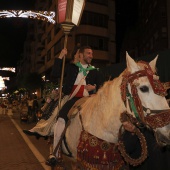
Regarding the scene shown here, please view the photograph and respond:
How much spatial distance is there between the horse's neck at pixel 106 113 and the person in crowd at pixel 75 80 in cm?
66

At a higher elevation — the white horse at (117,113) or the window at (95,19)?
the window at (95,19)

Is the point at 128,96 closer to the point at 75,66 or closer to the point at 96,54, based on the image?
the point at 75,66

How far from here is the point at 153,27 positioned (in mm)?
38719

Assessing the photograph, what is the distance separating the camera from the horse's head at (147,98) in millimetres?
2584

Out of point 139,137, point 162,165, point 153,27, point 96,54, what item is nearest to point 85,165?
point 139,137

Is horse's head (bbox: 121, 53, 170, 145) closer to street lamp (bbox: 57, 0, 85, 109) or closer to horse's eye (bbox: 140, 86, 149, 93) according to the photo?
horse's eye (bbox: 140, 86, 149, 93)

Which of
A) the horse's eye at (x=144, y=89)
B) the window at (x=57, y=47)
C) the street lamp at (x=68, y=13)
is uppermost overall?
the window at (x=57, y=47)

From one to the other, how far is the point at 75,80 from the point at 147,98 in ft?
5.93

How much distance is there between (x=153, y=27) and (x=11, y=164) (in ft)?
114

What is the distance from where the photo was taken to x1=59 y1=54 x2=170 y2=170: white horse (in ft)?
8.63

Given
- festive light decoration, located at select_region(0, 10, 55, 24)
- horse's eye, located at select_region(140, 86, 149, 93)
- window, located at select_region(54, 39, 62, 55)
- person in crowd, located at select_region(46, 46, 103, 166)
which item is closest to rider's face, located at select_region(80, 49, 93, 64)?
person in crowd, located at select_region(46, 46, 103, 166)

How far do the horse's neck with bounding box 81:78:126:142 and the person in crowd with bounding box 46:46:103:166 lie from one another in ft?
2.17

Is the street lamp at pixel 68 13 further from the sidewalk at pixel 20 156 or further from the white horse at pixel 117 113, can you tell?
the sidewalk at pixel 20 156

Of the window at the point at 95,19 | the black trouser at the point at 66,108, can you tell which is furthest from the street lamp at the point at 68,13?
the window at the point at 95,19
